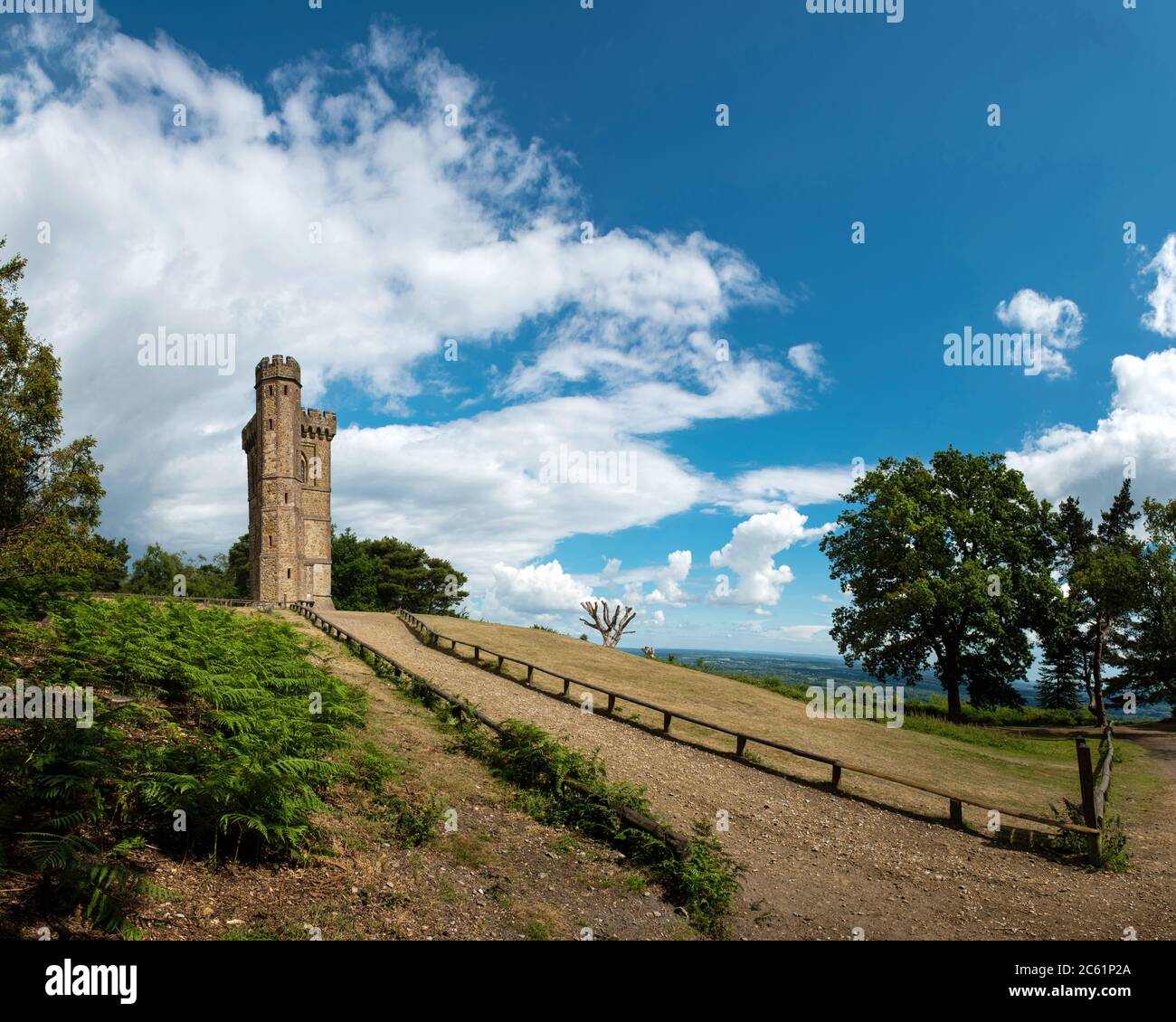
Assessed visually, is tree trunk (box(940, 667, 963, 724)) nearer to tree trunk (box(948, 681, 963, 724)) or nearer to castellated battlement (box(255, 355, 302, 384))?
tree trunk (box(948, 681, 963, 724))

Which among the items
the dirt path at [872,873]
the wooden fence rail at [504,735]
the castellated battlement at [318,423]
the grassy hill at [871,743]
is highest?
the castellated battlement at [318,423]

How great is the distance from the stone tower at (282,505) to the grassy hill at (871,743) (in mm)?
30968

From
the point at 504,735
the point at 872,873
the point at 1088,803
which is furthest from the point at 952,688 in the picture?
the point at 504,735

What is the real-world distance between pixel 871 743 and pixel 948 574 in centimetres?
1397

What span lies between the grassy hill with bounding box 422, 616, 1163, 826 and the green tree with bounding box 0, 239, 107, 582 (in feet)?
51.3

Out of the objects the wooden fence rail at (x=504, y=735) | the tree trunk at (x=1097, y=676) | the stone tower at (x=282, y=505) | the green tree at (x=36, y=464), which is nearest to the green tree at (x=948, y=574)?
the tree trunk at (x=1097, y=676)

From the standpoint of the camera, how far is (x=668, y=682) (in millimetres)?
26516

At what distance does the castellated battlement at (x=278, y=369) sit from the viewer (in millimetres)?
58594

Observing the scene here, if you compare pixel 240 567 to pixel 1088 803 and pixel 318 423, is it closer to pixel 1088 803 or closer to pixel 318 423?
pixel 318 423

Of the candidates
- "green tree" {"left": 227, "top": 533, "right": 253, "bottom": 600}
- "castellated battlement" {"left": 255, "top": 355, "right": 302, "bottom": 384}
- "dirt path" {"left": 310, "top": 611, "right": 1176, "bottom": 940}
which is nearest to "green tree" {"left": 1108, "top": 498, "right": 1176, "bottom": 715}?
"dirt path" {"left": 310, "top": 611, "right": 1176, "bottom": 940}

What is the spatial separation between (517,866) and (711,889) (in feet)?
8.06

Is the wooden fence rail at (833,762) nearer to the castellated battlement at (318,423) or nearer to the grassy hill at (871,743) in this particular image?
the grassy hill at (871,743)
